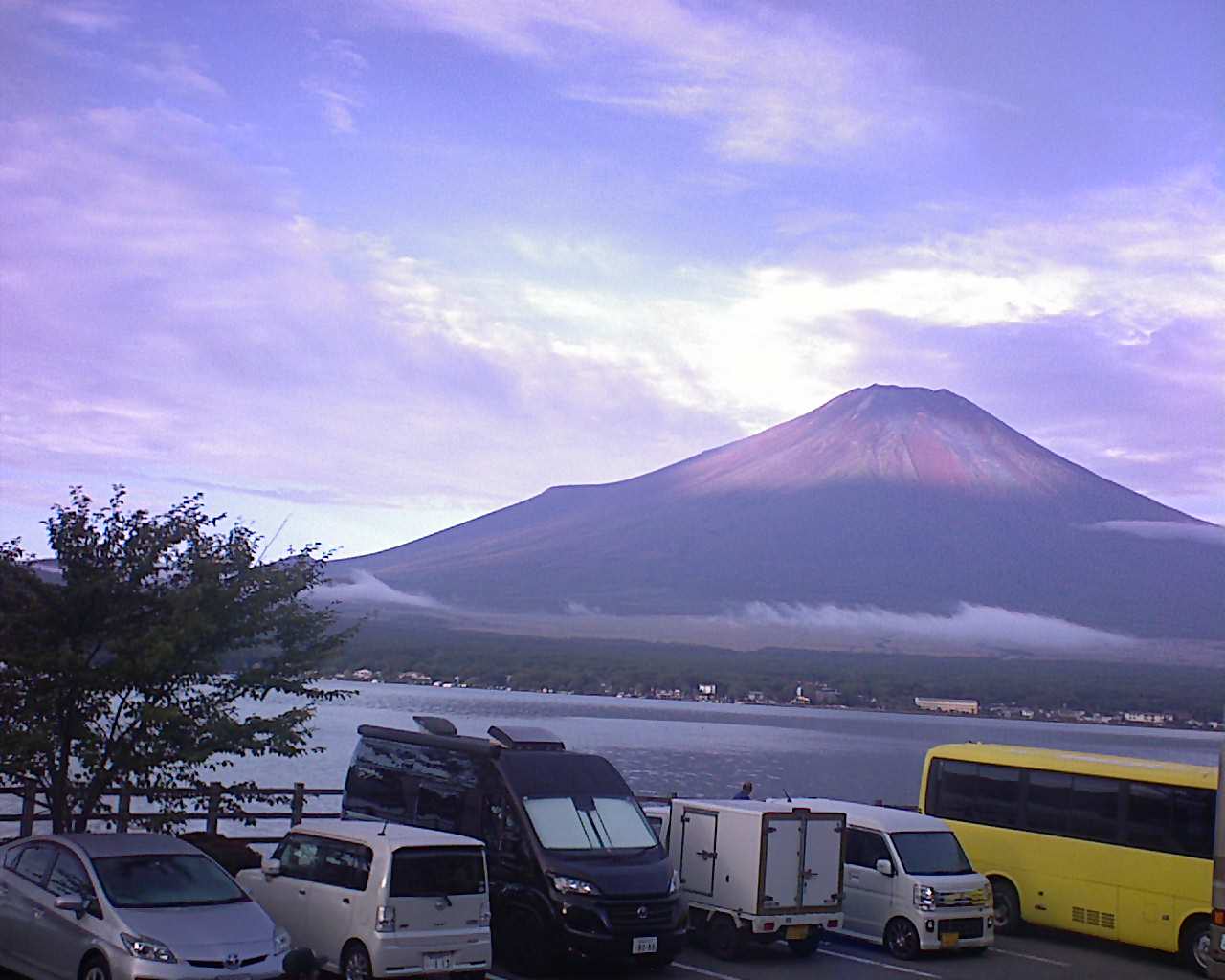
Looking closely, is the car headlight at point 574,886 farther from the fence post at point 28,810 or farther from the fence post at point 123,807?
the fence post at point 28,810

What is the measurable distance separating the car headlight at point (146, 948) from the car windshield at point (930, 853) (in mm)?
9062

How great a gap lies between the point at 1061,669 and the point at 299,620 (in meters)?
164

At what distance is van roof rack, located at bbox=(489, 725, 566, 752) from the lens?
15.6 m

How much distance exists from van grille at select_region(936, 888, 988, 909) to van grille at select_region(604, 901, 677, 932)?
3.93 meters

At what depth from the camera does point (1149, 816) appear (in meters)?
17.1

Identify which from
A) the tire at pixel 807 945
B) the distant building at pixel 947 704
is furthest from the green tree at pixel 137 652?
the distant building at pixel 947 704

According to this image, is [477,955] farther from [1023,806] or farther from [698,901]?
[1023,806]

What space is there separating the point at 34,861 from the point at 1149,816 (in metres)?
12.4

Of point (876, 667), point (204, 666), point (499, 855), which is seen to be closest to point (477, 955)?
point (499, 855)

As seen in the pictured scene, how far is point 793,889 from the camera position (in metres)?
15.6

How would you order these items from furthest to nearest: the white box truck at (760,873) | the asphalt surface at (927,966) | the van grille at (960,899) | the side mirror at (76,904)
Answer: the van grille at (960,899) → the white box truck at (760,873) → the asphalt surface at (927,966) → the side mirror at (76,904)

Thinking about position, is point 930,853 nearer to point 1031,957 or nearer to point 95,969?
point 1031,957

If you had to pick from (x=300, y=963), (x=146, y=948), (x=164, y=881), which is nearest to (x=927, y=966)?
(x=300, y=963)

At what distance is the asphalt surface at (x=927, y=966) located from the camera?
1484 cm
